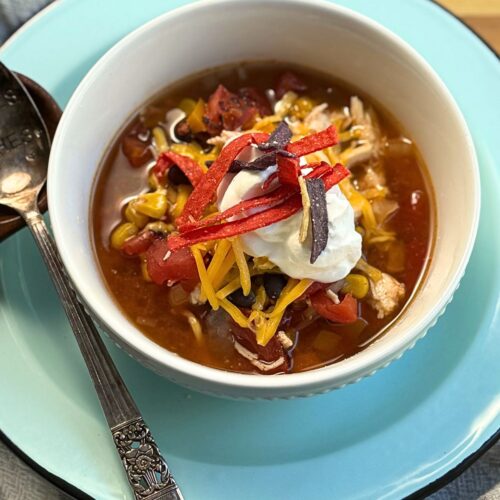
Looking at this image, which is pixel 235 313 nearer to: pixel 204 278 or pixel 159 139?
pixel 204 278

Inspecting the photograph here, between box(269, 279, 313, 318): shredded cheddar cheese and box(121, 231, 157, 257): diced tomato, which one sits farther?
box(121, 231, 157, 257): diced tomato

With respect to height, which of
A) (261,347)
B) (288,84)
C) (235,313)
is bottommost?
(261,347)

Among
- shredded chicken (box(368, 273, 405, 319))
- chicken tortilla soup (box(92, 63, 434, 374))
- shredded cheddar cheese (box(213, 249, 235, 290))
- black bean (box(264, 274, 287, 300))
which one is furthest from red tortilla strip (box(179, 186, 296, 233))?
shredded chicken (box(368, 273, 405, 319))

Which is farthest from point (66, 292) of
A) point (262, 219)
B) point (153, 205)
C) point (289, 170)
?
point (289, 170)

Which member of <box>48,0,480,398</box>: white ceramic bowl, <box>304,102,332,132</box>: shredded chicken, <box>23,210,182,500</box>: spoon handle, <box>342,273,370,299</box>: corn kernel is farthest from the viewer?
<box>304,102,332,132</box>: shredded chicken

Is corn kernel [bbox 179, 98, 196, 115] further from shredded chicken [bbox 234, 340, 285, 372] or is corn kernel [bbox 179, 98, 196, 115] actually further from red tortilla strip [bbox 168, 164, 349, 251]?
shredded chicken [bbox 234, 340, 285, 372]

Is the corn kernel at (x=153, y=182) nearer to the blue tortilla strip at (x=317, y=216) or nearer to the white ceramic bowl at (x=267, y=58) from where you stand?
the white ceramic bowl at (x=267, y=58)
